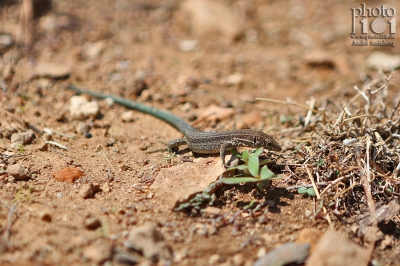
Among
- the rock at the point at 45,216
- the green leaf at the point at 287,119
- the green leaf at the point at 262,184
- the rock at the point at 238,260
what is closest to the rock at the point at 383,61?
the green leaf at the point at 287,119

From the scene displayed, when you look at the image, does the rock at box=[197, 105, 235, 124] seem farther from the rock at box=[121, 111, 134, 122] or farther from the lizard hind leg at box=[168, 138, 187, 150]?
the rock at box=[121, 111, 134, 122]

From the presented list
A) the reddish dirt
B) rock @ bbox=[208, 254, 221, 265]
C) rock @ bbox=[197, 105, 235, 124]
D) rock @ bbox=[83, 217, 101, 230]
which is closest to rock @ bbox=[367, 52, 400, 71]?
the reddish dirt

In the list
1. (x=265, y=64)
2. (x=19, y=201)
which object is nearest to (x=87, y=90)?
(x=19, y=201)

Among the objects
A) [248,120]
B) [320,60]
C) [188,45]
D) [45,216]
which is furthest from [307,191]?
[188,45]

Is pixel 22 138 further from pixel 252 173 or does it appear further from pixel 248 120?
pixel 248 120

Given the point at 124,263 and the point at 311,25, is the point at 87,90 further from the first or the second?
the point at 311,25
